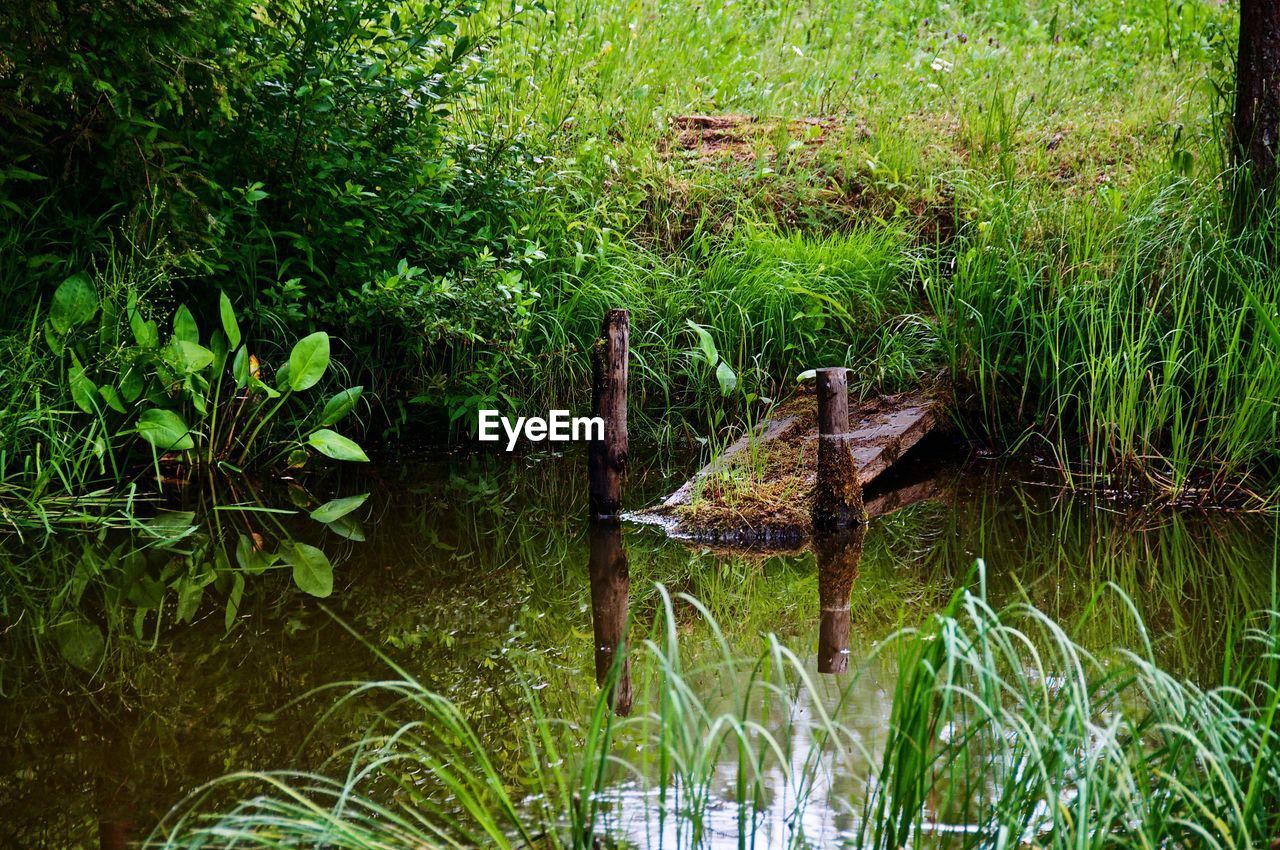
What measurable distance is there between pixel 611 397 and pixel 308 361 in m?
1.65

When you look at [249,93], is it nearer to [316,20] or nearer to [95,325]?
[316,20]

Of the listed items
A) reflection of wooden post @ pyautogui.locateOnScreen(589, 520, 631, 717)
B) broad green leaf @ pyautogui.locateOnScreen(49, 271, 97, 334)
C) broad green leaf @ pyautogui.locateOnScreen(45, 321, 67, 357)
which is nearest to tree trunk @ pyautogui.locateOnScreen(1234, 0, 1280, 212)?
reflection of wooden post @ pyautogui.locateOnScreen(589, 520, 631, 717)

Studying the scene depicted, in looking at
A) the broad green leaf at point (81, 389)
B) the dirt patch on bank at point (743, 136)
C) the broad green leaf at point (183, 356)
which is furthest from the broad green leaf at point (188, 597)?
the dirt patch on bank at point (743, 136)

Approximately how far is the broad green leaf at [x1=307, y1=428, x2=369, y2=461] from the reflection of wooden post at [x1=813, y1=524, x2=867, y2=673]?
234cm

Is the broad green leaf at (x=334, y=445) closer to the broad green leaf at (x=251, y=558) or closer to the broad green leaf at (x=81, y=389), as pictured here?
the broad green leaf at (x=251, y=558)

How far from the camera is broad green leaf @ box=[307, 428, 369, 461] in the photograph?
18.9 feet

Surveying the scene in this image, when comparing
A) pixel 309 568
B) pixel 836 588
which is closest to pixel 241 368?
pixel 309 568

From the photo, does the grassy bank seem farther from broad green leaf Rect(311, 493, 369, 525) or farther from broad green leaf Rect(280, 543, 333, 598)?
broad green leaf Rect(280, 543, 333, 598)

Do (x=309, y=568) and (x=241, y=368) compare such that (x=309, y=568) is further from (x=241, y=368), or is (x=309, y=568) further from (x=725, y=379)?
(x=725, y=379)

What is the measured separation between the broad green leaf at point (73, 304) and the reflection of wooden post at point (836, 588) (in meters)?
3.59

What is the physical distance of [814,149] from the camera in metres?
8.39

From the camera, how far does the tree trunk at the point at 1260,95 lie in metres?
5.93

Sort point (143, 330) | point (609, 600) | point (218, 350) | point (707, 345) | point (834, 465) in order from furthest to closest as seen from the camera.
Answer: point (707, 345) < point (218, 350) < point (143, 330) < point (834, 465) < point (609, 600)

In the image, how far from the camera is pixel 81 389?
17.6 feet
